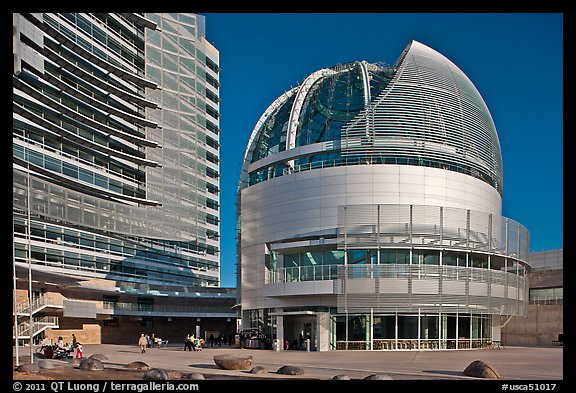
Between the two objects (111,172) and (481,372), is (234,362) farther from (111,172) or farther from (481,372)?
(111,172)

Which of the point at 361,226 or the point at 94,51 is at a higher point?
the point at 94,51

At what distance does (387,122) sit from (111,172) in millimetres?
51754

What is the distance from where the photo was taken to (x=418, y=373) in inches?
1006

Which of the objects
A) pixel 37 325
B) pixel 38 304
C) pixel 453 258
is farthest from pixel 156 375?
pixel 38 304

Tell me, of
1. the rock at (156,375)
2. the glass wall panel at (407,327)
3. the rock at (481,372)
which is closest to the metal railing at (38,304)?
the glass wall panel at (407,327)

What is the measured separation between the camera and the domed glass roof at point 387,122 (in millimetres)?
48531

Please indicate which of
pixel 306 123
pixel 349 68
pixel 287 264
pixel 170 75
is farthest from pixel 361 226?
pixel 170 75

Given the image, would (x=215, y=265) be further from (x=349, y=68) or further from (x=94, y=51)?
(x=349, y=68)

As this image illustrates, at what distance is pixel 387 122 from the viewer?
1923 inches

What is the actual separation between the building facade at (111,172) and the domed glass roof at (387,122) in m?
24.0

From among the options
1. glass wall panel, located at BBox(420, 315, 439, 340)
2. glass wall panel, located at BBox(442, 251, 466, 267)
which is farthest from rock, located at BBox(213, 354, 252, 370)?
glass wall panel, located at BBox(442, 251, 466, 267)

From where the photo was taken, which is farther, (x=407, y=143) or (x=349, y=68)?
(x=349, y=68)

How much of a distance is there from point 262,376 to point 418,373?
6355mm
